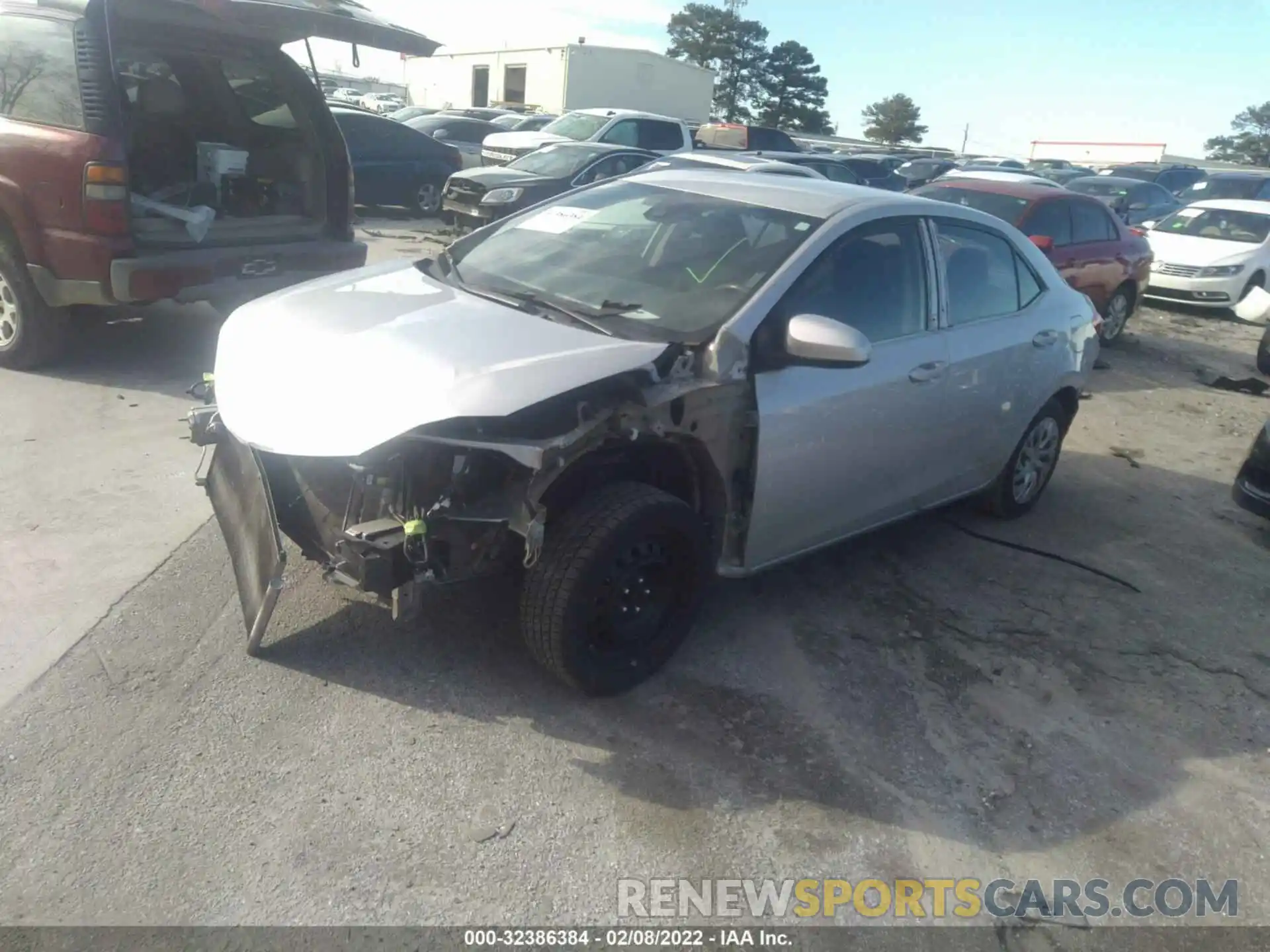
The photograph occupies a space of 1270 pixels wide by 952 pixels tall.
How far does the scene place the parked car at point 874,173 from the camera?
54.4ft

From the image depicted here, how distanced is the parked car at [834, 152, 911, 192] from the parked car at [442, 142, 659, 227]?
4365mm

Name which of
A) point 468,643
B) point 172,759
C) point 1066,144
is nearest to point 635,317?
point 468,643

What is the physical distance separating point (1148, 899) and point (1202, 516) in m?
4.03

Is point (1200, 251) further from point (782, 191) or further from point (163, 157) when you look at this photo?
point (163, 157)

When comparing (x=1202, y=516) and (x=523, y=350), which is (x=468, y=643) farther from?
(x=1202, y=516)

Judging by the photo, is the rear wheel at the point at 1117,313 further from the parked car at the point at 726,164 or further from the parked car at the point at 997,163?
the parked car at the point at 997,163

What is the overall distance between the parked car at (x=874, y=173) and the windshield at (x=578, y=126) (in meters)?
3.91

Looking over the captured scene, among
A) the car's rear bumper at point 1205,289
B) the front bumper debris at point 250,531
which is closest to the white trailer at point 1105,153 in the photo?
the car's rear bumper at point 1205,289

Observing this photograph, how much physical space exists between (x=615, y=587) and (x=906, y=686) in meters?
1.32

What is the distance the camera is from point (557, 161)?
1352cm

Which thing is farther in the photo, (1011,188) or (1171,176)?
(1171,176)

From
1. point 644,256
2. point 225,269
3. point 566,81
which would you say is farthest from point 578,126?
point 566,81

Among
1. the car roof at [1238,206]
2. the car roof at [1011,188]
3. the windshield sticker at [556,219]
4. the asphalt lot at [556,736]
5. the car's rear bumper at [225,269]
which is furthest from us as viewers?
the car roof at [1238,206]

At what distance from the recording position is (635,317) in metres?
3.71
